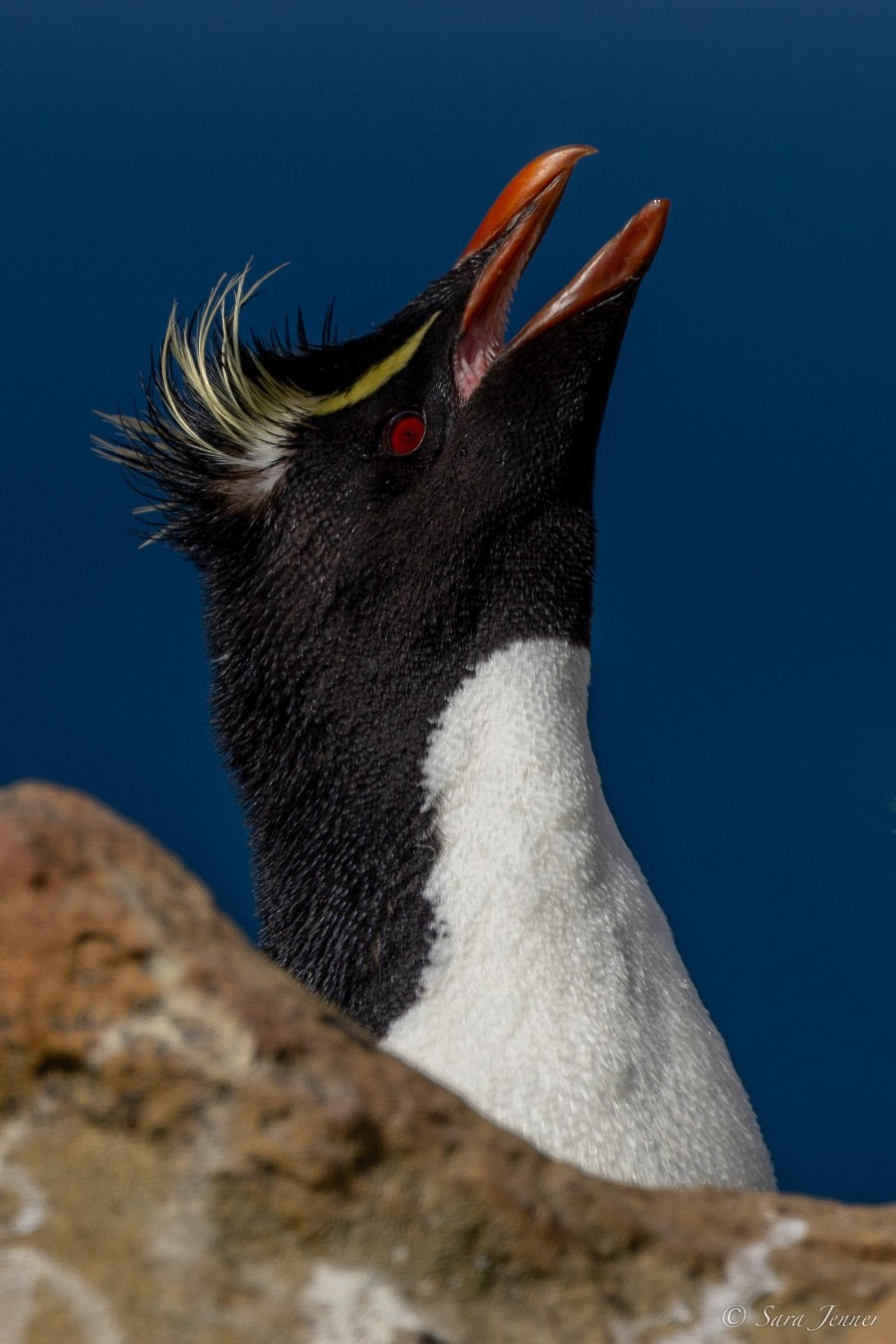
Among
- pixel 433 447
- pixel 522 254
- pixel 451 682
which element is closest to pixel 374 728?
pixel 451 682

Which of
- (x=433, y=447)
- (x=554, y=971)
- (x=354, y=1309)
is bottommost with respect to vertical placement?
(x=354, y=1309)

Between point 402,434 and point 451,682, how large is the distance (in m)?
0.23

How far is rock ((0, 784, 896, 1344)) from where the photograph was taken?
1.62 feet

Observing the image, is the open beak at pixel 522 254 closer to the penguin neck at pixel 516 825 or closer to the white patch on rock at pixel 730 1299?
the penguin neck at pixel 516 825

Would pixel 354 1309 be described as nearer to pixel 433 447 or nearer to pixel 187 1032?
pixel 187 1032

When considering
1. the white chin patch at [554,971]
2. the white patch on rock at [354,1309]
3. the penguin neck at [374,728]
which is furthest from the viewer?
the penguin neck at [374,728]

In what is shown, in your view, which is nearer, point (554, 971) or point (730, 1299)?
point (730, 1299)

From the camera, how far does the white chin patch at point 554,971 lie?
1.08 metres

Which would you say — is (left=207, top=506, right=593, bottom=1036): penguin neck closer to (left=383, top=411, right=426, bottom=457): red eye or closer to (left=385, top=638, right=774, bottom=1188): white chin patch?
(left=385, top=638, right=774, bottom=1188): white chin patch

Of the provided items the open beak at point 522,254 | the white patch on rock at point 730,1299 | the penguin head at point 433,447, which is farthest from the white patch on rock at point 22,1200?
the open beak at point 522,254

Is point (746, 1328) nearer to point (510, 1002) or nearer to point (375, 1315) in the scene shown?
point (375, 1315)

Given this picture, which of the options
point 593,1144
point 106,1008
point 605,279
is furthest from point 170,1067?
point 605,279

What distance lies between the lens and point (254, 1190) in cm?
50

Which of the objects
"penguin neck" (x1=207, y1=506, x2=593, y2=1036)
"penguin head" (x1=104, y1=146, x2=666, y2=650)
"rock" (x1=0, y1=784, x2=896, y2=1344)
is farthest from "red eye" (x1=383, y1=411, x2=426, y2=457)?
"rock" (x1=0, y1=784, x2=896, y2=1344)
